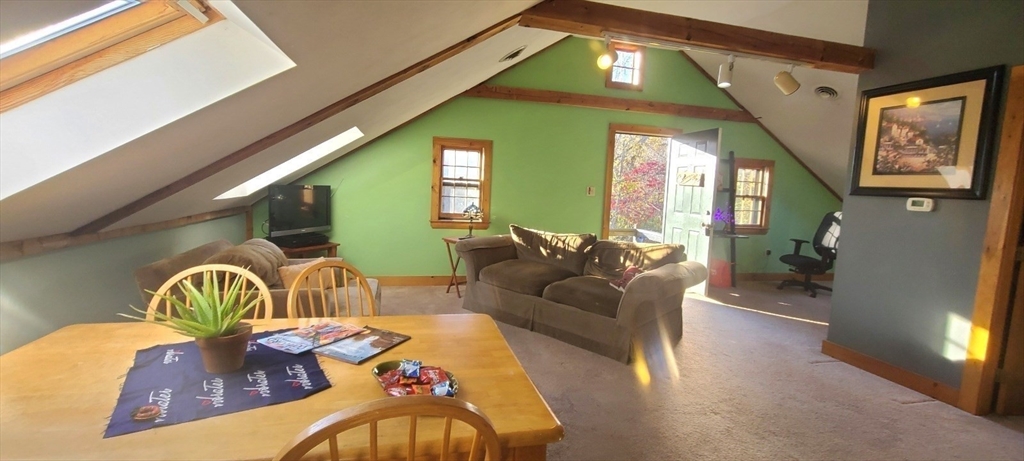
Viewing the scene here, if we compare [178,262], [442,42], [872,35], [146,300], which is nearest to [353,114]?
[442,42]

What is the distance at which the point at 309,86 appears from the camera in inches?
78.6

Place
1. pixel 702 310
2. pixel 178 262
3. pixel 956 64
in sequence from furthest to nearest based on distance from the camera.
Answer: pixel 702 310 → pixel 956 64 → pixel 178 262

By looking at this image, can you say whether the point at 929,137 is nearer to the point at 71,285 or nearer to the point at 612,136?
the point at 612,136

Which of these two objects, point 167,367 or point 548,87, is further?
point 548,87

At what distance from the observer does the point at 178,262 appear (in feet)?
8.17

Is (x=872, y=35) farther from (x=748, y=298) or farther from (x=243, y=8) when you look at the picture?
(x=243, y=8)

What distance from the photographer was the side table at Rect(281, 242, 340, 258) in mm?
4375

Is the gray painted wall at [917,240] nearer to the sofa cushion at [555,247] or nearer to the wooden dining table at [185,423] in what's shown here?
the sofa cushion at [555,247]

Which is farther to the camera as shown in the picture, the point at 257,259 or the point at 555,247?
the point at 555,247

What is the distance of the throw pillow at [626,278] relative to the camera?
3.45m

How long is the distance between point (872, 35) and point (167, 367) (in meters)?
4.53

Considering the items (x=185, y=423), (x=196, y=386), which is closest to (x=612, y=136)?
(x=196, y=386)

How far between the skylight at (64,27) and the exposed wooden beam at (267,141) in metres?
1.37

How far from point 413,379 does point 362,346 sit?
0.33 meters
